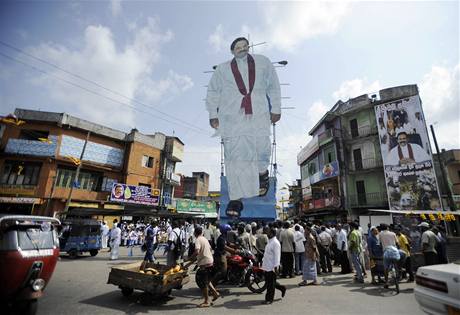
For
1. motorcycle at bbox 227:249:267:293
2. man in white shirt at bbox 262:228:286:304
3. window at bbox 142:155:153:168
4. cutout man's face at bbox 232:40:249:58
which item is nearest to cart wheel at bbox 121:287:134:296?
motorcycle at bbox 227:249:267:293

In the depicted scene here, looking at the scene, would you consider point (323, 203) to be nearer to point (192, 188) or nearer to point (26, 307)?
point (26, 307)

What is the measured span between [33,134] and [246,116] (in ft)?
66.9

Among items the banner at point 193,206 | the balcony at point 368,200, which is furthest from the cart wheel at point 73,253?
the balcony at point 368,200

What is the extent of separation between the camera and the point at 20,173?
879 inches

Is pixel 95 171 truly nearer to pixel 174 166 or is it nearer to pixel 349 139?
pixel 174 166

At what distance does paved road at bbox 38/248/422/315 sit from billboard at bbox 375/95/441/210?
17.8 metres

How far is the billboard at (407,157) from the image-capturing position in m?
21.2

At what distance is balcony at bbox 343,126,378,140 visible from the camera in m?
25.2

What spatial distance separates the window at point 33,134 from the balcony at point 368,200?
31.1 metres

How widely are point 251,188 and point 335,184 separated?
11.6 metres

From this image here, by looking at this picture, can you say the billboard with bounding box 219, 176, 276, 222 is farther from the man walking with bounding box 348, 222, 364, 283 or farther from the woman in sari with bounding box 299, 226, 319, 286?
the woman in sari with bounding box 299, 226, 319, 286

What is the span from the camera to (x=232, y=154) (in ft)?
72.0

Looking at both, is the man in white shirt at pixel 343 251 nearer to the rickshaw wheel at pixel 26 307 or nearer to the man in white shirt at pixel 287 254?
the man in white shirt at pixel 287 254

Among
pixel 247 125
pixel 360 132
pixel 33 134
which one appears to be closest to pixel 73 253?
pixel 247 125
